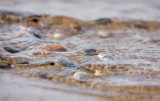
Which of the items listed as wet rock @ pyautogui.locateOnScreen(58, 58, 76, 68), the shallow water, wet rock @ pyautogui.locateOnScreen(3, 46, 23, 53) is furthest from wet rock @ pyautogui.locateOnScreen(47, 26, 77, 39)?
wet rock @ pyautogui.locateOnScreen(58, 58, 76, 68)

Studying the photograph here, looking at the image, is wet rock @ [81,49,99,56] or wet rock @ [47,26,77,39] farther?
wet rock @ [47,26,77,39]

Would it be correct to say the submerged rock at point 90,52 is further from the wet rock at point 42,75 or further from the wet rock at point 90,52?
the wet rock at point 42,75

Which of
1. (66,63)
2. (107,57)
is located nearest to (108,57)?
(107,57)

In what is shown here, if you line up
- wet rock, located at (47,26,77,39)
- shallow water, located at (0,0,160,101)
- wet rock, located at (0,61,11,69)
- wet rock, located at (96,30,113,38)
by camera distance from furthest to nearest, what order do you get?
wet rock, located at (96,30,113,38)
wet rock, located at (47,26,77,39)
wet rock, located at (0,61,11,69)
shallow water, located at (0,0,160,101)

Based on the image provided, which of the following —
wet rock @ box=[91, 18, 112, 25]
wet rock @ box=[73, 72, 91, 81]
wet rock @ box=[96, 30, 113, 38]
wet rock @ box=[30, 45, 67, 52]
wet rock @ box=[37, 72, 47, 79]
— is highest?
wet rock @ box=[91, 18, 112, 25]

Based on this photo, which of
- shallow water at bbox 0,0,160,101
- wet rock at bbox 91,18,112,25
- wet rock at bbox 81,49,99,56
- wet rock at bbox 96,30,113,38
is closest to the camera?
shallow water at bbox 0,0,160,101

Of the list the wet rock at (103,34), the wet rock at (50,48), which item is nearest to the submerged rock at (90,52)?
the wet rock at (50,48)

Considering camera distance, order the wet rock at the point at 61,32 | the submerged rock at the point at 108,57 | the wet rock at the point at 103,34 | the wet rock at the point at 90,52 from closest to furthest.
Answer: the submerged rock at the point at 108,57
the wet rock at the point at 90,52
the wet rock at the point at 61,32
the wet rock at the point at 103,34

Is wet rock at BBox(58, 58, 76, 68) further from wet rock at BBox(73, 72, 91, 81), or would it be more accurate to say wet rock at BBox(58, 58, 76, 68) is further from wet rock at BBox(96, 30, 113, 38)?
wet rock at BBox(96, 30, 113, 38)

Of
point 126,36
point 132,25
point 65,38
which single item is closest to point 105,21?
point 132,25

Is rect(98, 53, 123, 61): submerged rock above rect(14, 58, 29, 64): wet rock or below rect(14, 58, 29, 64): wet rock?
below

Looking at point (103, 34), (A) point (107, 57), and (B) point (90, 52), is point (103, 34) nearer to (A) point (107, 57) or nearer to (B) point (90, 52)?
(B) point (90, 52)
